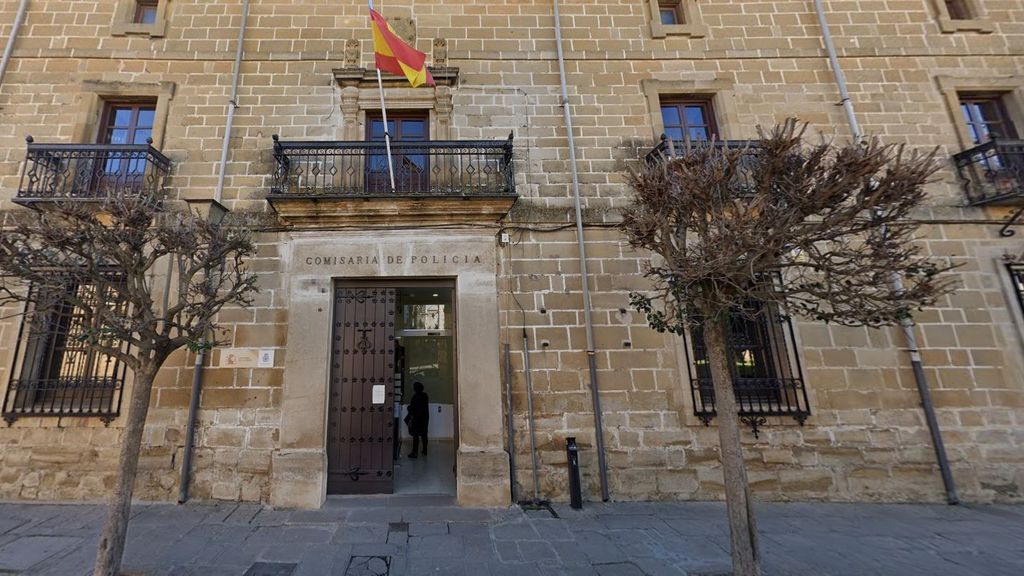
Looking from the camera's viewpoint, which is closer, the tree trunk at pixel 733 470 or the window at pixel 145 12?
the tree trunk at pixel 733 470

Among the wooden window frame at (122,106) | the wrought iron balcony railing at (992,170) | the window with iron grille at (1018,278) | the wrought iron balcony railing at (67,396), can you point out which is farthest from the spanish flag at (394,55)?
the window with iron grille at (1018,278)

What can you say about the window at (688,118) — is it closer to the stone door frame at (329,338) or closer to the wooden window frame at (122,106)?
the stone door frame at (329,338)

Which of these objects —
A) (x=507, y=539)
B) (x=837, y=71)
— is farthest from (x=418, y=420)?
(x=837, y=71)

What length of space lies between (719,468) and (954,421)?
135 inches

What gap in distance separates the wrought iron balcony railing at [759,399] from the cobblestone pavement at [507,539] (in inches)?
44.2

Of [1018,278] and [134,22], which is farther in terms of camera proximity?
[134,22]

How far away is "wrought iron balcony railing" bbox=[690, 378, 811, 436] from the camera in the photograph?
5.65 meters

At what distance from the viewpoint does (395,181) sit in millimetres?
6301

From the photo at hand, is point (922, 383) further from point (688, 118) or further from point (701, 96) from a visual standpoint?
point (701, 96)

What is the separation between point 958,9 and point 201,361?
14.1 metres

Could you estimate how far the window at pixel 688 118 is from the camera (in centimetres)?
692

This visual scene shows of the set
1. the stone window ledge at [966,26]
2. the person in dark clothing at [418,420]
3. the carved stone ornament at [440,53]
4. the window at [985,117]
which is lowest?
the person in dark clothing at [418,420]

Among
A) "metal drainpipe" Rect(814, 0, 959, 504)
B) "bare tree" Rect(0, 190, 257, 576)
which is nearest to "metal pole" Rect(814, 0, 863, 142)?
"metal drainpipe" Rect(814, 0, 959, 504)

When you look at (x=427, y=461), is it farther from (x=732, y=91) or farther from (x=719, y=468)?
(x=732, y=91)
